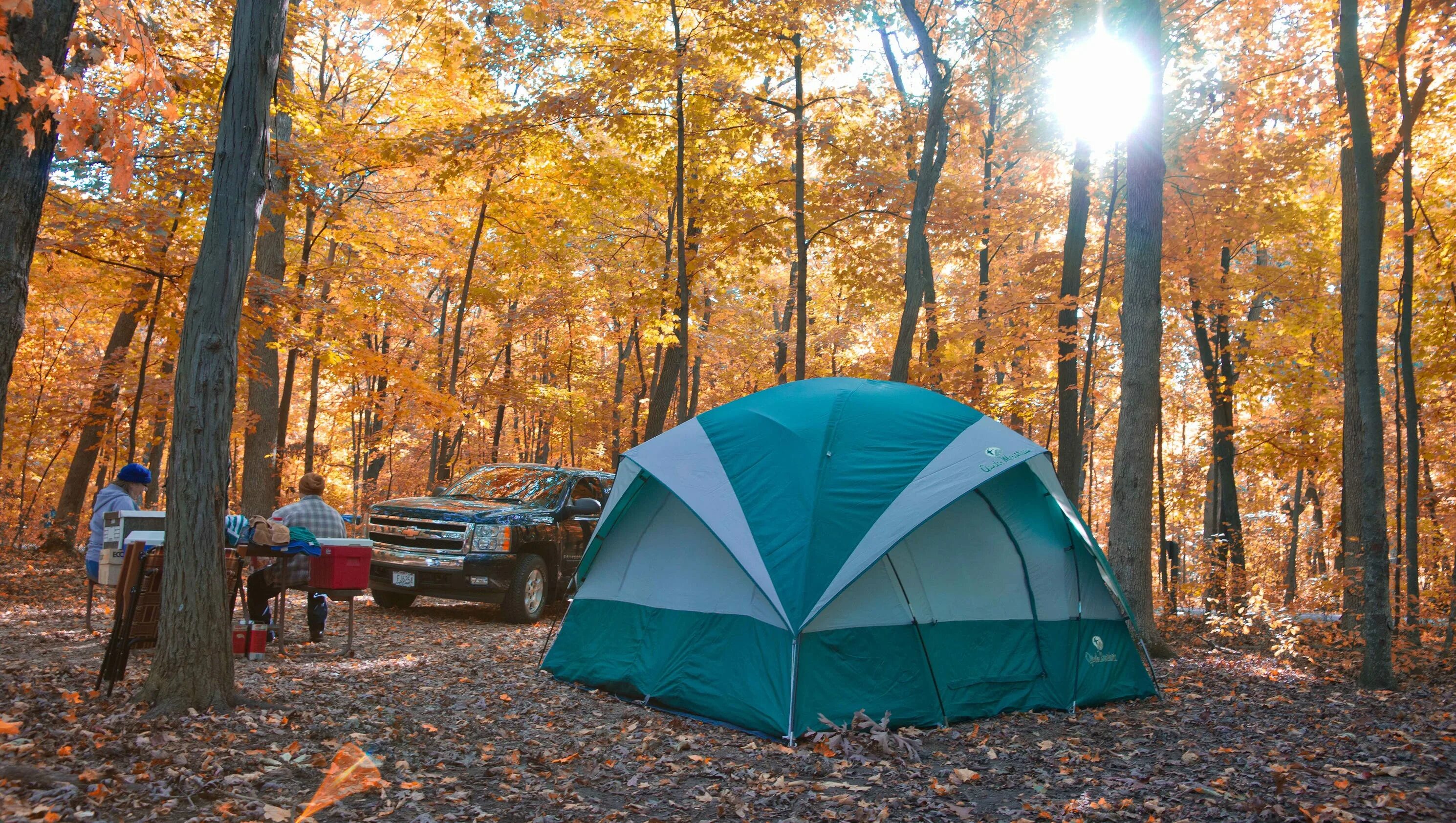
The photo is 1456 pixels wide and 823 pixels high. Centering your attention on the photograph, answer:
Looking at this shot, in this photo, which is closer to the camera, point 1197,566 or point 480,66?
point 480,66

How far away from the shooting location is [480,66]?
13.5 metres

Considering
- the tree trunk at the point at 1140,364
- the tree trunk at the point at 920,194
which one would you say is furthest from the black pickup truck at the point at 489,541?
the tree trunk at the point at 1140,364

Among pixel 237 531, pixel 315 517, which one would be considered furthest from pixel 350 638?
pixel 237 531

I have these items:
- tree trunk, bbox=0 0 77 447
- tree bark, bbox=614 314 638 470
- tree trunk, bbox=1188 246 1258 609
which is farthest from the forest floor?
tree bark, bbox=614 314 638 470

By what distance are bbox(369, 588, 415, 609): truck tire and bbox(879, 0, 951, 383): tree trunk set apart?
7.19m

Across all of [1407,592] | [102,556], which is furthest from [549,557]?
[1407,592]

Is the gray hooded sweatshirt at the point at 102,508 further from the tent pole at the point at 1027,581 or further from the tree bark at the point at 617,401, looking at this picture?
the tree bark at the point at 617,401

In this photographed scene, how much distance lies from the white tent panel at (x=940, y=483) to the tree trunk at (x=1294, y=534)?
1867 centimetres

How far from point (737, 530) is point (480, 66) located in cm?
1022

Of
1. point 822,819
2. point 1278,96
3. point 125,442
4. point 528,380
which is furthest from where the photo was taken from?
point 528,380

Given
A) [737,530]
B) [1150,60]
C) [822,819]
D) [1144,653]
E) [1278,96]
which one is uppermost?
[1278,96]

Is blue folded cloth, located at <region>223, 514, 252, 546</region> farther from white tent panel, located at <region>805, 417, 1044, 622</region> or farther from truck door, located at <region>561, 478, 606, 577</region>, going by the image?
white tent panel, located at <region>805, 417, 1044, 622</region>

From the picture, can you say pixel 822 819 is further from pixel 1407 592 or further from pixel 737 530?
pixel 1407 592

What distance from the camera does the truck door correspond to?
11.3m
